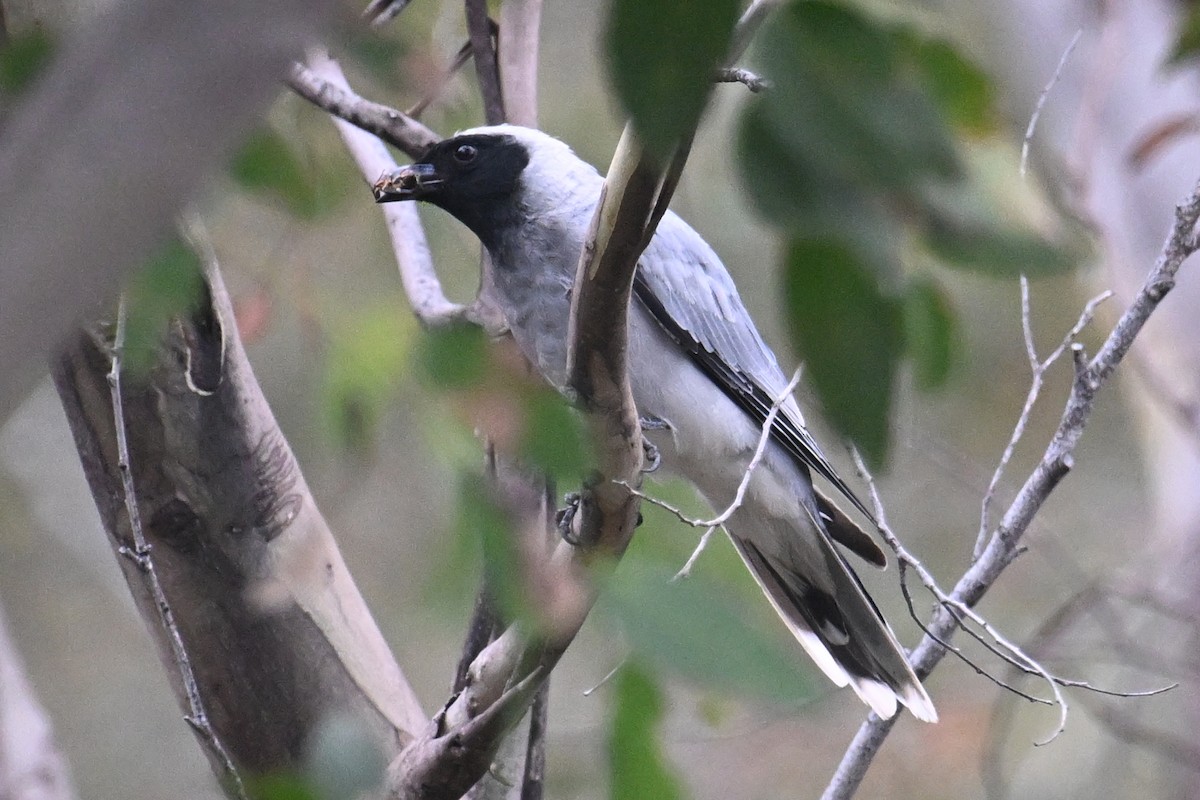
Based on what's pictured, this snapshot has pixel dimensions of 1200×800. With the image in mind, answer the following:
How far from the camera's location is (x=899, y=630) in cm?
673

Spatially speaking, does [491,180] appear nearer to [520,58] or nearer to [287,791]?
[520,58]

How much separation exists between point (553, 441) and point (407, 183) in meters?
2.14

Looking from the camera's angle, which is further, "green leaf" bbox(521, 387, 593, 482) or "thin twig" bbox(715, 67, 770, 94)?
"green leaf" bbox(521, 387, 593, 482)

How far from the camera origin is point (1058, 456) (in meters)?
2.11

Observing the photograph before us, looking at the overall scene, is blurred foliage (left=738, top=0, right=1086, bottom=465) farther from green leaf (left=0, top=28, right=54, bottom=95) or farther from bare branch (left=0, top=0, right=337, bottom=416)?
green leaf (left=0, top=28, right=54, bottom=95)

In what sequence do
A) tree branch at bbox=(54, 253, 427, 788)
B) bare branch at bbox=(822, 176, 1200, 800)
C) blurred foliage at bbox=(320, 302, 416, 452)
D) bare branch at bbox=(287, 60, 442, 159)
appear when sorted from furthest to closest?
bare branch at bbox=(287, 60, 442, 159) < tree branch at bbox=(54, 253, 427, 788) < bare branch at bbox=(822, 176, 1200, 800) < blurred foliage at bbox=(320, 302, 416, 452)

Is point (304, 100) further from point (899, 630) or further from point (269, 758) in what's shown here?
point (899, 630)

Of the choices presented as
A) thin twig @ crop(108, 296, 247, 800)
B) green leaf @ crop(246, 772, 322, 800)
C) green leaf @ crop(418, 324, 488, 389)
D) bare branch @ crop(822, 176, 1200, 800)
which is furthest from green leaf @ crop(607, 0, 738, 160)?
bare branch @ crop(822, 176, 1200, 800)

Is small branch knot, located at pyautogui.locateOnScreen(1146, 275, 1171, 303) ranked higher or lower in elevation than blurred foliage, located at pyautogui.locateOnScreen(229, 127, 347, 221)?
lower

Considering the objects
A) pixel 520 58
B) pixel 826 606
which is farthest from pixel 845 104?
pixel 826 606

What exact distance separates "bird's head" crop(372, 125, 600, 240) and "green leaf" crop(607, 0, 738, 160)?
7.44ft

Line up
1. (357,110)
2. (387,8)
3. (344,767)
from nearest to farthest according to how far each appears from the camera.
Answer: (344,767)
(387,8)
(357,110)

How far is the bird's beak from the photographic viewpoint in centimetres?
288

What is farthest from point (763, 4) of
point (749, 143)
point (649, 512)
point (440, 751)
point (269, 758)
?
point (269, 758)
